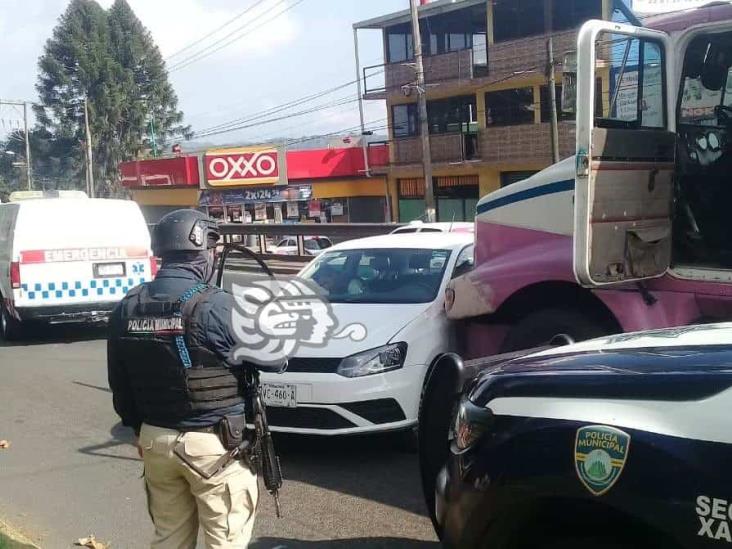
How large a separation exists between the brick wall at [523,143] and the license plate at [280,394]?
23878 mm

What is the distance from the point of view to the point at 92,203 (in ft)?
39.0

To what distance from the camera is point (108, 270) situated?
11797mm

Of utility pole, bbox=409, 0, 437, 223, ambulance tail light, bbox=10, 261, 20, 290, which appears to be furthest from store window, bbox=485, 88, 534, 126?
ambulance tail light, bbox=10, 261, 20, 290

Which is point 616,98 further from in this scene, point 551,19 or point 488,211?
point 551,19

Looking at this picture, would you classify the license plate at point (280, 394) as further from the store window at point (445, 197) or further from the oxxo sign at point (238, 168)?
the oxxo sign at point (238, 168)

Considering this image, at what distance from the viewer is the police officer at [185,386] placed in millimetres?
3191

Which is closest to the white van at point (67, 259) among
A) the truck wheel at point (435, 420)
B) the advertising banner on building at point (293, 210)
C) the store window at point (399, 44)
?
the truck wheel at point (435, 420)

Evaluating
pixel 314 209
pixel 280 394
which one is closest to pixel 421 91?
pixel 314 209

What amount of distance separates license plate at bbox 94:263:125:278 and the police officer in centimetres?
873

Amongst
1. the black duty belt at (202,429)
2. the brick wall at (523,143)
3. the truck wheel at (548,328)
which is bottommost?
the truck wheel at (548,328)

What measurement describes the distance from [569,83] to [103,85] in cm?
6326

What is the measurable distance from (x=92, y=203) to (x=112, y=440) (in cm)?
585

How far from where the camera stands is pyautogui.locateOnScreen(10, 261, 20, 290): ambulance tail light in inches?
449

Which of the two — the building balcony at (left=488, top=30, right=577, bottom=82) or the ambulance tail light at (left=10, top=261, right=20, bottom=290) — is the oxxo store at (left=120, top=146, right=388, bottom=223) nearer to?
the building balcony at (left=488, top=30, right=577, bottom=82)
